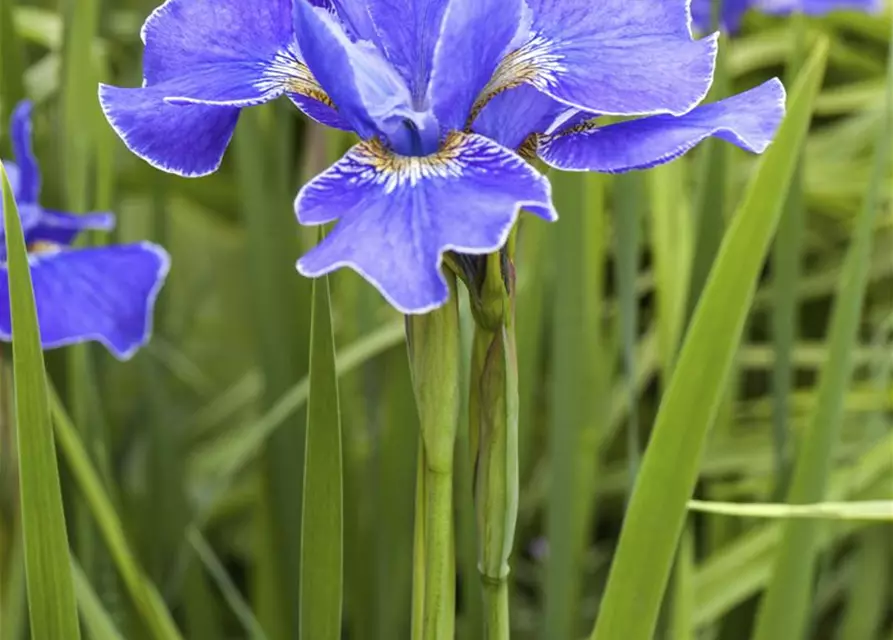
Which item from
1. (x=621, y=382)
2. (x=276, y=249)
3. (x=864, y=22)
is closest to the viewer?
(x=276, y=249)

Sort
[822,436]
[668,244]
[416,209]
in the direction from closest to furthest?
Answer: [416,209] → [822,436] → [668,244]

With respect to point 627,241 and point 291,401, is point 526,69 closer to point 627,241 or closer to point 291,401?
point 627,241

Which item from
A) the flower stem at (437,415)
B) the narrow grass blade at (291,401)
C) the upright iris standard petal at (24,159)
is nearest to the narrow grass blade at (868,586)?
the narrow grass blade at (291,401)

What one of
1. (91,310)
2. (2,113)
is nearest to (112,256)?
(91,310)

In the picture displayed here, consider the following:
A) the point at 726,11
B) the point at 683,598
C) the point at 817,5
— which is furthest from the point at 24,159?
the point at 817,5

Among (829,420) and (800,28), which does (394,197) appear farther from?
(800,28)

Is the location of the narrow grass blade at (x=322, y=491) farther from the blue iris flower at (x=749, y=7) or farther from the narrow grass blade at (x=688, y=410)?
the blue iris flower at (x=749, y=7)
